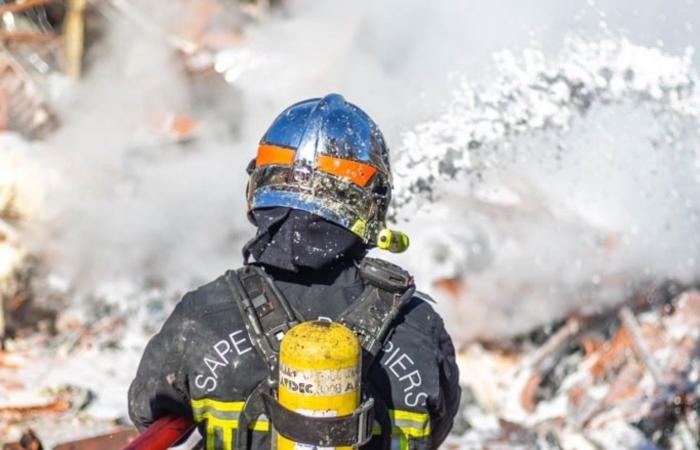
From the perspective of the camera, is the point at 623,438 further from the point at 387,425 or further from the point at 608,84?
the point at 387,425

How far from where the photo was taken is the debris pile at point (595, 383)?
4.99 meters

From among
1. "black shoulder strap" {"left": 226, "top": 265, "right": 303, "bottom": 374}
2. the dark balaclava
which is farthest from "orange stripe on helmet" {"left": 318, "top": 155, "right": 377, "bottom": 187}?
"black shoulder strap" {"left": 226, "top": 265, "right": 303, "bottom": 374}

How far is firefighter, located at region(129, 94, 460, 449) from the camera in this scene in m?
1.81

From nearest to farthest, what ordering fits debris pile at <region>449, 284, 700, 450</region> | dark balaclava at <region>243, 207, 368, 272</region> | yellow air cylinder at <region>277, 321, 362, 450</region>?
yellow air cylinder at <region>277, 321, 362, 450</region> → dark balaclava at <region>243, 207, 368, 272</region> → debris pile at <region>449, 284, 700, 450</region>

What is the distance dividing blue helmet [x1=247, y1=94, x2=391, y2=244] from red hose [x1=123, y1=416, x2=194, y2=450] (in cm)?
52

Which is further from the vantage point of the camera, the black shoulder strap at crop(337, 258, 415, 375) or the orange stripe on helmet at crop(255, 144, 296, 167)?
the orange stripe on helmet at crop(255, 144, 296, 167)

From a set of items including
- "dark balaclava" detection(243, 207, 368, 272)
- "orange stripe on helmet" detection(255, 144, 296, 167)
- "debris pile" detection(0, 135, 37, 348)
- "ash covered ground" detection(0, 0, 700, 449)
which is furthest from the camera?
"debris pile" detection(0, 135, 37, 348)

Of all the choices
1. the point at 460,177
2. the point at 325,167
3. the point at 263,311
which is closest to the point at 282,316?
the point at 263,311

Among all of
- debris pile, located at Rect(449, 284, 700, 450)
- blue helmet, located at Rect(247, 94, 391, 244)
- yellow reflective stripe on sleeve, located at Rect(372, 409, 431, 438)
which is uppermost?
blue helmet, located at Rect(247, 94, 391, 244)

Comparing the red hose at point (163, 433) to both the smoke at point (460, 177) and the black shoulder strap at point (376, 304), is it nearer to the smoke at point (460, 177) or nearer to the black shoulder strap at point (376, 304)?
the black shoulder strap at point (376, 304)

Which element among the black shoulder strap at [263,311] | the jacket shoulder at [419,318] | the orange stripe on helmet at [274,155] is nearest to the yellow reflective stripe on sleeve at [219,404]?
the black shoulder strap at [263,311]

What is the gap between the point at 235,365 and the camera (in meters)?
1.80

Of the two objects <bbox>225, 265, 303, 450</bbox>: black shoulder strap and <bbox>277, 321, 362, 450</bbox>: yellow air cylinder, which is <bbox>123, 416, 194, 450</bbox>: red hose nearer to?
<bbox>225, 265, 303, 450</bbox>: black shoulder strap

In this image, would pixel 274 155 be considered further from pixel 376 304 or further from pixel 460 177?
pixel 460 177
